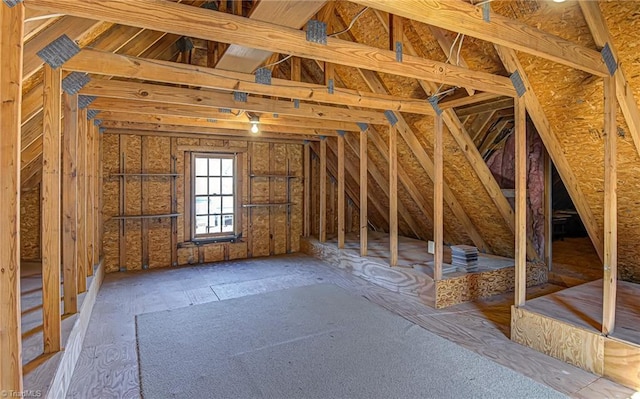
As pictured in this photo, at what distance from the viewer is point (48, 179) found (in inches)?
81.1

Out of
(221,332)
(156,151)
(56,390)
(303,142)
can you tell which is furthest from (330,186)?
(56,390)

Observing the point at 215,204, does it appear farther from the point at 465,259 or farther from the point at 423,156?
the point at 465,259

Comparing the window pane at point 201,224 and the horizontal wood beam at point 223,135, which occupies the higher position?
the horizontal wood beam at point 223,135

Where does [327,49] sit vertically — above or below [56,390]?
above

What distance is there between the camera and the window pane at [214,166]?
5.89 m

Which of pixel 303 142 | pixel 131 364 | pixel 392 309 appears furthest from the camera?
pixel 303 142

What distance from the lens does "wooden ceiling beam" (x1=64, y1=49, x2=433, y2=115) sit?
2.38 m

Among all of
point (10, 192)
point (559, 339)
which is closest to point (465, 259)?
point (559, 339)

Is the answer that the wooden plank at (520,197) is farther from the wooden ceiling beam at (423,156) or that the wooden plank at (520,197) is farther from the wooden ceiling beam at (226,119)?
the wooden ceiling beam at (226,119)

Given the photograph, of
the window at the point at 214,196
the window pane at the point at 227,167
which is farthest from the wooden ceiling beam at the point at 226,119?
the window pane at the point at 227,167

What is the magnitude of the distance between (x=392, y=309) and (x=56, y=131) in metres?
3.27

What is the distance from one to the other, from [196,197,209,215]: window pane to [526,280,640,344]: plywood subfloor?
491cm

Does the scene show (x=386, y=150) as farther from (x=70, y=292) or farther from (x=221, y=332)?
(x=70, y=292)

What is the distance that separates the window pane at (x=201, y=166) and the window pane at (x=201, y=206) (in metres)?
0.44
